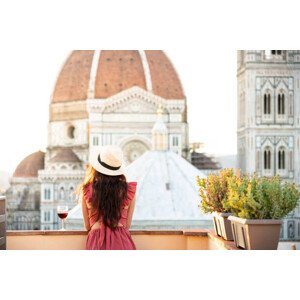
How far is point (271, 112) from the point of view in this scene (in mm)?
34938

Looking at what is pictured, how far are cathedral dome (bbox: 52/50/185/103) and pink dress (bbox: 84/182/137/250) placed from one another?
37.0m

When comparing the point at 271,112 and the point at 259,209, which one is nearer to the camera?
the point at 259,209

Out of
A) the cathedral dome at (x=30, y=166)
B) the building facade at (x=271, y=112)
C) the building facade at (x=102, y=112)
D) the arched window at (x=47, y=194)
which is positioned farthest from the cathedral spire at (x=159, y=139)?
the cathedral dome at (x=30, y=166)

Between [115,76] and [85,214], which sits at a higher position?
[115,76]

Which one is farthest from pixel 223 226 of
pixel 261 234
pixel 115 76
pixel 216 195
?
pixel 115 76

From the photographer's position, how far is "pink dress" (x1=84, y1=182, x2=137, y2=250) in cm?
340

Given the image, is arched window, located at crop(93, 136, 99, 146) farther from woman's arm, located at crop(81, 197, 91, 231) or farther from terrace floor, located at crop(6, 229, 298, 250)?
woman's arm, located at crop(81, 197, 91, 231)

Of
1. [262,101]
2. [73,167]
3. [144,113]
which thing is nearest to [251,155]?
[262,101]

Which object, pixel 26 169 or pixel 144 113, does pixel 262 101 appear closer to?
pixel 144 113

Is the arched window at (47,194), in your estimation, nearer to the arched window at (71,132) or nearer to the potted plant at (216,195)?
the arched window at (71,132)

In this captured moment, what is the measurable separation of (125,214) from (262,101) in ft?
105

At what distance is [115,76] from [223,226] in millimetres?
38371

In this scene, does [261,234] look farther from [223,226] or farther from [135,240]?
[135,240]

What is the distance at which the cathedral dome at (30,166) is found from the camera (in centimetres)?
3962
